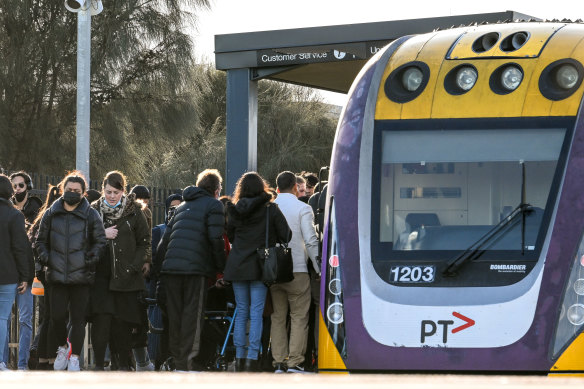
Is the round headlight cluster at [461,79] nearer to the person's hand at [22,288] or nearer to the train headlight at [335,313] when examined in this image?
the train headlight at [335,313]

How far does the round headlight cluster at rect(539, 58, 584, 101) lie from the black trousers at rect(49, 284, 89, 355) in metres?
4.10

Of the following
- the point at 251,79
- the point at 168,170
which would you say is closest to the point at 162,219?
the point at 251,79

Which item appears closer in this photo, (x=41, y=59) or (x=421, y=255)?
(x=421, y=255)

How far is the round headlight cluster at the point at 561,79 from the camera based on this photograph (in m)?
6.45

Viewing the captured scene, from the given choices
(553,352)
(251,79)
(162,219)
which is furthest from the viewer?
(162,219)

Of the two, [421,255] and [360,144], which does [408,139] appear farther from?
[421,255]

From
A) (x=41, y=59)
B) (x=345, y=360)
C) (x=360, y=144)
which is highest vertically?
(x=41, y=59)

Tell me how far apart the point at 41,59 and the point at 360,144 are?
44.5ft

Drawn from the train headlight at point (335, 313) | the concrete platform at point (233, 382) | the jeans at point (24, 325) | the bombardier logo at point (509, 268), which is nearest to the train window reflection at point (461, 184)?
the bombardier logo at point (509, 268)

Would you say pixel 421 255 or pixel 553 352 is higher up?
pixel 421 255

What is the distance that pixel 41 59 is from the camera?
63.1 feet

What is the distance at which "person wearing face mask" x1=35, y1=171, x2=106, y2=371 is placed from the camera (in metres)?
8.61

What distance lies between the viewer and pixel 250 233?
29.2ft

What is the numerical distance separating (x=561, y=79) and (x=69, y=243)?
4.09 m
